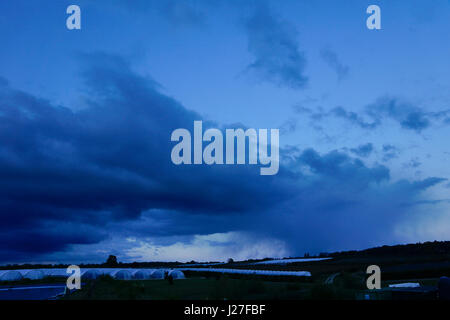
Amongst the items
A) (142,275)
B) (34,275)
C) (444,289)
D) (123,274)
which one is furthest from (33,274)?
(444,289)

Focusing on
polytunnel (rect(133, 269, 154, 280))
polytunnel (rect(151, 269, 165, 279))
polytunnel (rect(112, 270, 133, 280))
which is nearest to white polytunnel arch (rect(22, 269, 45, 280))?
polytunnel (rect(112, 270, 133, 280))

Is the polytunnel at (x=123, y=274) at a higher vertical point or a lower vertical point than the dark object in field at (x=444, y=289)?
lower

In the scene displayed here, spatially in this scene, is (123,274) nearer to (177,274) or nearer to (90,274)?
(90,274)

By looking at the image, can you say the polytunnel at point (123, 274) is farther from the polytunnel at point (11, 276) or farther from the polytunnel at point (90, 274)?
the polytunnel at point (11, 276)

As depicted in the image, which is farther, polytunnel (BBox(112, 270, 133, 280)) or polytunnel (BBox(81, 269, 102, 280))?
→ polytunnel (BBox(81, 269, 102, 280))

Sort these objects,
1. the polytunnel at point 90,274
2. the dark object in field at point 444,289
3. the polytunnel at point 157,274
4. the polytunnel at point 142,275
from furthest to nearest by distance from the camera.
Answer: the polytunnel at point 90,274, the polytunnel at point 157,274, the polytunnel at point 142,275, the dark object in field at point 444,289

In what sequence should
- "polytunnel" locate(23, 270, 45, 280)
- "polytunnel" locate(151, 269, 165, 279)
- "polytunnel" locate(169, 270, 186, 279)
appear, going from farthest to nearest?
"polytunnel" locate(23, 270, 45, 280) → "polytunnel" locate(169, 270, 186, 279) → "polytunnel" locate(151, 269, 165, 279)

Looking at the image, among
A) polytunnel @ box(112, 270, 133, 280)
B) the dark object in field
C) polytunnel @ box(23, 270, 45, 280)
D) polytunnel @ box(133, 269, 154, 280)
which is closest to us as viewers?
the dark object in field

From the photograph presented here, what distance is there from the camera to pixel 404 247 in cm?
9194

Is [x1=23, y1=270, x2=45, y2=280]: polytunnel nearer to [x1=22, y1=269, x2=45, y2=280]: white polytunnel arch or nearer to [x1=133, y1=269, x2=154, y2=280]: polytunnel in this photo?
[x1=22, y1=269, x2=45, y2=280]: white polytunnel arch

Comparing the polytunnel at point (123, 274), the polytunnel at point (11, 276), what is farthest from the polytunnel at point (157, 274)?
the polytunnel at point (11, 276)

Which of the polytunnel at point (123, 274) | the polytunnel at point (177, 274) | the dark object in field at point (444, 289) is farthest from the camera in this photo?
the polytunnel at point (177, 274)
